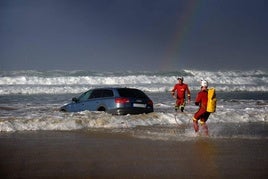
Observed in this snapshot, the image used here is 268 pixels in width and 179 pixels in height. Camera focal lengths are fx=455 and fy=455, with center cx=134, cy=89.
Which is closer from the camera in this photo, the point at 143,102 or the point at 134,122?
the point at 134,122

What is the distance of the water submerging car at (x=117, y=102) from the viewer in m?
16.5

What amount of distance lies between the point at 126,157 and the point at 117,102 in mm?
7763

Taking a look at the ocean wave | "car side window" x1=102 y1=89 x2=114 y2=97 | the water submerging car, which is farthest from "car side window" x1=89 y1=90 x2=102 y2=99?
the ocean wave

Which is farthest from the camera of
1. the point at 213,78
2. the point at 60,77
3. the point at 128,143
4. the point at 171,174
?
the point at 213,78

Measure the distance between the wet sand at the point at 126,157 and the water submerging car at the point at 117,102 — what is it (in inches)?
178

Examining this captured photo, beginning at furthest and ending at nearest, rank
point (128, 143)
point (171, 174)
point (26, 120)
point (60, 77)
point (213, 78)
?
point (213, 78)
point (60, 77)
point (26, 120)
point (128, 143)
point (171, 174)

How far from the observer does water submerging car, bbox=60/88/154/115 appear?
16.5 meters

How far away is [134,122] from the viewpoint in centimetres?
1522

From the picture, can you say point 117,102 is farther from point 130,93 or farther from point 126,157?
point 126,157

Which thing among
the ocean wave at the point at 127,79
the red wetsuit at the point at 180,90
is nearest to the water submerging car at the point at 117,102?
the red wetsuit at the point at 180,90

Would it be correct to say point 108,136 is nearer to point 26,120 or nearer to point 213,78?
point 26,120

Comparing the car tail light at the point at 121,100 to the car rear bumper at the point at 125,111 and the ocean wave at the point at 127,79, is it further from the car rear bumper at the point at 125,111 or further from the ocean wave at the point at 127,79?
the ocean wave at the point at 127,79

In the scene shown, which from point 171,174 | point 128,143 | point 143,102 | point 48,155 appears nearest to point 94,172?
point 171,174

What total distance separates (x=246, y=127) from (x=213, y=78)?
50275 millimetres
